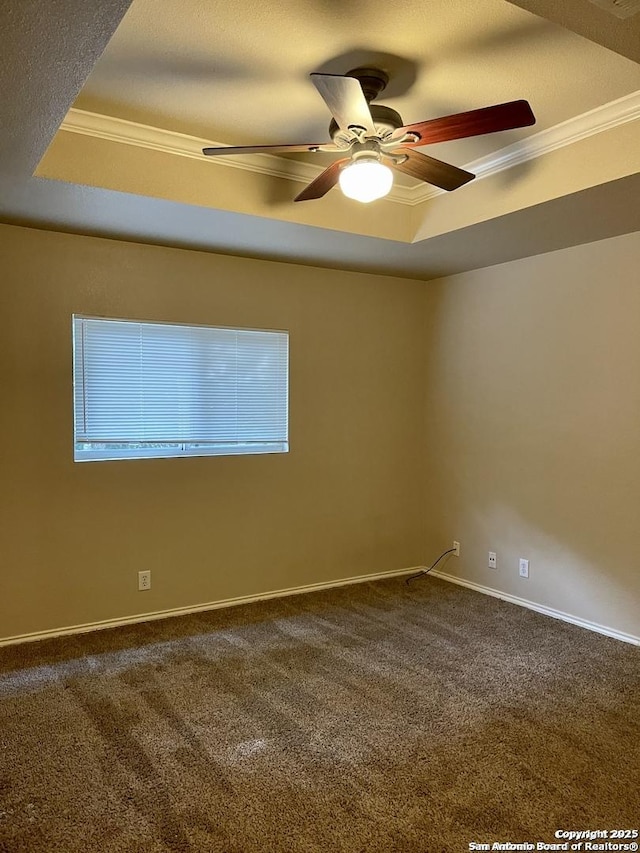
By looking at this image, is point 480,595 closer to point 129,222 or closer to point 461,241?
point 461,241

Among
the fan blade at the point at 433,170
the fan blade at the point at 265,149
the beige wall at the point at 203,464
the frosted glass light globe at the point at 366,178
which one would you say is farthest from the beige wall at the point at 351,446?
the frosted glass light globe at the point at 366,178

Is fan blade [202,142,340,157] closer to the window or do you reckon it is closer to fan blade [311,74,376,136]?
fan blade [311,74,376,136]

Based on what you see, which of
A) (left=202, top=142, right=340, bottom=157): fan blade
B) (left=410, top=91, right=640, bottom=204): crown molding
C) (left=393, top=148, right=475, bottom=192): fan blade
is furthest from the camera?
(left=410, top=91, right=640, bottom=204): crown molding

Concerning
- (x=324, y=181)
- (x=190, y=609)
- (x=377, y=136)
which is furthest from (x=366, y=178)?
(x=190, y=609)

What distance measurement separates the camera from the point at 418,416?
4805 mm

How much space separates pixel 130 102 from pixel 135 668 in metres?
2.61

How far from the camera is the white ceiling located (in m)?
1.86

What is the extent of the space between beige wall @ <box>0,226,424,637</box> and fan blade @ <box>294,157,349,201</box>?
134 centimetres

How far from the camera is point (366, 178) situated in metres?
2.25

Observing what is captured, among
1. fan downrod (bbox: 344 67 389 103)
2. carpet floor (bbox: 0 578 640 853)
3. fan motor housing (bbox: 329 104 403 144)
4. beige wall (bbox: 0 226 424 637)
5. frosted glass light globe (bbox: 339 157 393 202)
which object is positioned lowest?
carpet floor (bbox: 0 578 640 853)

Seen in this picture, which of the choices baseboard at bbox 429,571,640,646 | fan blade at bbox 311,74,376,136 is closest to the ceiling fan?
fan blade at bbox 311,74,376,136

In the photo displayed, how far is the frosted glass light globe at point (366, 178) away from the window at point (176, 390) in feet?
5.91

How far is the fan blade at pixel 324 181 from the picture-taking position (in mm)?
2402

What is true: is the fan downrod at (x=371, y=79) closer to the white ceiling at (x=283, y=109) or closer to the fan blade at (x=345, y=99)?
the white ceiling at (x=283, y=109)
